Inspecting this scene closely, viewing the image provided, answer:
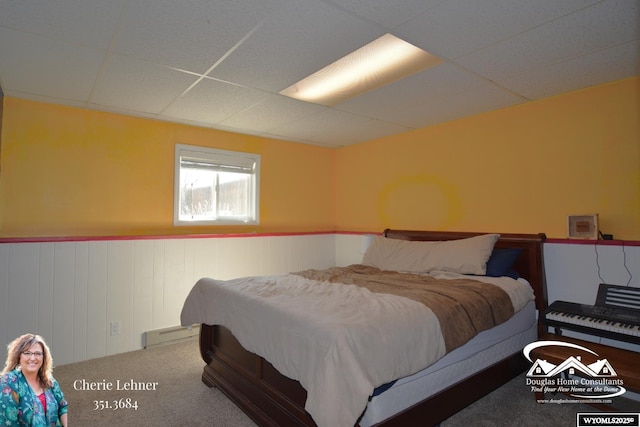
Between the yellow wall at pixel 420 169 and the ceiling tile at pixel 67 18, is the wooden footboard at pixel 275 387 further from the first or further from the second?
the ceiling tile at pixel 67 18

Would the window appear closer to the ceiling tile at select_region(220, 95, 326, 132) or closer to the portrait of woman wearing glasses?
the ceiling tile at select_region(220, 95, 326, 132)

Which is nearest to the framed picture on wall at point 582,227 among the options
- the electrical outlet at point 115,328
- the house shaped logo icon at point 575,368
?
the house shaped logo icon at point 575,368

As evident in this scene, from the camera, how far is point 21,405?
1241mm

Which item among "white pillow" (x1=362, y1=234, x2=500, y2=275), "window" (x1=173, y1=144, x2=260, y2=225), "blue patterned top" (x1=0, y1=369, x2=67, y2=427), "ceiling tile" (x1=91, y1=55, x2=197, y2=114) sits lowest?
"blue patterned top" (x1=0, y1=369, x2=67, y2=427)

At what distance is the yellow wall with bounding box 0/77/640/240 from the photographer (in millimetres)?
2627

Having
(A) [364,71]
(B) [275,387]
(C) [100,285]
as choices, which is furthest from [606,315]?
(C) [100,285]

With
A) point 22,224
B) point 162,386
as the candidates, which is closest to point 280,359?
point 162,386

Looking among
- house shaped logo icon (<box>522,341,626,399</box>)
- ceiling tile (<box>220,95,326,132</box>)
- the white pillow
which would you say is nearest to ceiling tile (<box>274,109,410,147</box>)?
ceiling tile (<box>220,95,326,132</box>)

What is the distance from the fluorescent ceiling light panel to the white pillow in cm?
156

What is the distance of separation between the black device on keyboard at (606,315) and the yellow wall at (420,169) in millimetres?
434

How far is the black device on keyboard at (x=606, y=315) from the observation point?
6.96 ft

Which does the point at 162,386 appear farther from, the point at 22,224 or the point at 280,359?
the point at 22,224

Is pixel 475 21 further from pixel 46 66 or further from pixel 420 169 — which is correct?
pixel 46 66

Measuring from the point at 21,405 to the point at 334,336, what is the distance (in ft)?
3.94
